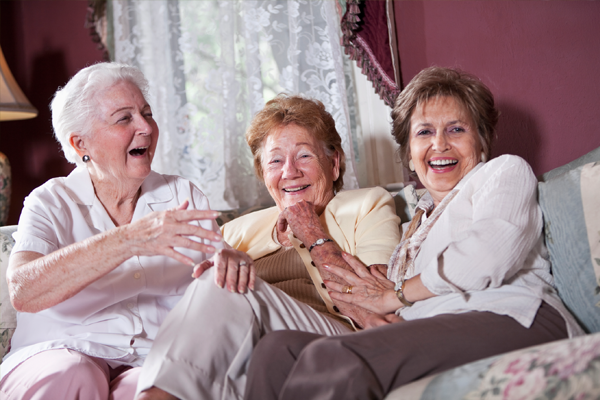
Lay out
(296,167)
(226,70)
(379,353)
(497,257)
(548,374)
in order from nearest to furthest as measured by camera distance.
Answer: (548,374) → (379,353) → (497,257) → (296,167) → (226,70)

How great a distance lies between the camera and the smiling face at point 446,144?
5.33 feet

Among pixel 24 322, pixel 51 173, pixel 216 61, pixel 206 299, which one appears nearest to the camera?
pixel 206 299

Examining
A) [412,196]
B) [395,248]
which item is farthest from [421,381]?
[412,196]

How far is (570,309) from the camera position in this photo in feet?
4.08

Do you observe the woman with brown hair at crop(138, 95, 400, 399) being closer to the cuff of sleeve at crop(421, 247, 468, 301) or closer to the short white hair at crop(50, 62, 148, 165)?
the cuff of sleeve at crop(421, 247, 468, 301)

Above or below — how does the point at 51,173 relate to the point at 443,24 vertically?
below

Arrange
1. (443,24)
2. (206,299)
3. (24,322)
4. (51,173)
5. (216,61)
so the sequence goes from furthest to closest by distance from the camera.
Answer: (51,173) < (216,61) < (443,24) < (24,322) < (206,299)

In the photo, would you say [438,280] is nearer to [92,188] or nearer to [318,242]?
[318,242]

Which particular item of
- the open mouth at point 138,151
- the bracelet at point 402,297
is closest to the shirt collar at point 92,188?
the open mouth at point 138,151

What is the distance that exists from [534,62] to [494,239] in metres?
1.08

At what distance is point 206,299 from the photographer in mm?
1271

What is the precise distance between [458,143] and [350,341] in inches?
32.6

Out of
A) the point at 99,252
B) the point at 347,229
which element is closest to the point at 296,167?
the point at 347,229

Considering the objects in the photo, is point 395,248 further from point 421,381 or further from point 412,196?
point 421,381
